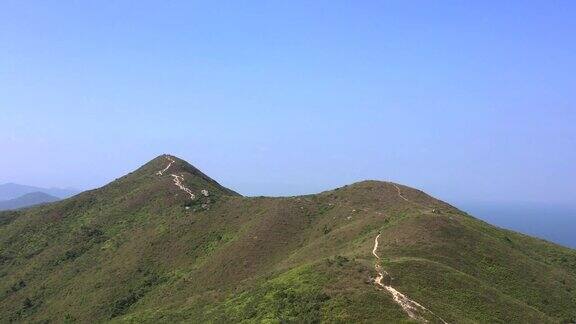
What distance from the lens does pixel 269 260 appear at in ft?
232

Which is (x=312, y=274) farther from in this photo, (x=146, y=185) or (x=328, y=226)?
(x=146, y=185)

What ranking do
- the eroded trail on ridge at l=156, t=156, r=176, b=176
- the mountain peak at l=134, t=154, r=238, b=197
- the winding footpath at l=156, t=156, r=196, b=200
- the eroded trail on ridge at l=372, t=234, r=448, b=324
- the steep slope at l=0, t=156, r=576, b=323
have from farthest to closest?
the eroded trail on ridge at l=156, t=156, r=176, b=176
the mountain peak at l=134, t=154, r=238, b=197
the winding footpath at l=156, t=156, r=196, b=200
the steep slope at l=0, t=156, r=576, b=323
the eroded trail on ridge at l=372, t=234, r=448, b=324

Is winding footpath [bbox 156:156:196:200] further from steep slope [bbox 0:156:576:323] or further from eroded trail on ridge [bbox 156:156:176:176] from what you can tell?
steep slope [bbox 0:156:576:323]

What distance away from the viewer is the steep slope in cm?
4366

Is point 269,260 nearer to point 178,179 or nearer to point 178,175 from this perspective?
point 178,179

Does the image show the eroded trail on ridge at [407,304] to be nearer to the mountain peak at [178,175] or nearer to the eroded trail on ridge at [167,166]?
the mountain peak at [178,175]

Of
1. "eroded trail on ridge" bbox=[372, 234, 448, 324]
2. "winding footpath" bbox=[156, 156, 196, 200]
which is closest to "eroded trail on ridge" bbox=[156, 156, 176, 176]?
"winding footpath" bbox=[156, 156, 196, 200]

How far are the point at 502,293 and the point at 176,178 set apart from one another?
8306cm

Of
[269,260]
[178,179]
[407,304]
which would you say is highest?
[178,179]

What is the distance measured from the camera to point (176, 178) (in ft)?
383

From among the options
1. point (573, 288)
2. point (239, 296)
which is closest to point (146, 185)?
point (239, 296)

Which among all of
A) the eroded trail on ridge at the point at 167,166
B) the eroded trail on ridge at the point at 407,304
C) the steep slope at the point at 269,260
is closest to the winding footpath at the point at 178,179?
the eroded trail on ridge at the point at 167,166

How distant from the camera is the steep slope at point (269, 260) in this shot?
43656 millimetres

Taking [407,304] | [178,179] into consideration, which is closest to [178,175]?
[178,179]
